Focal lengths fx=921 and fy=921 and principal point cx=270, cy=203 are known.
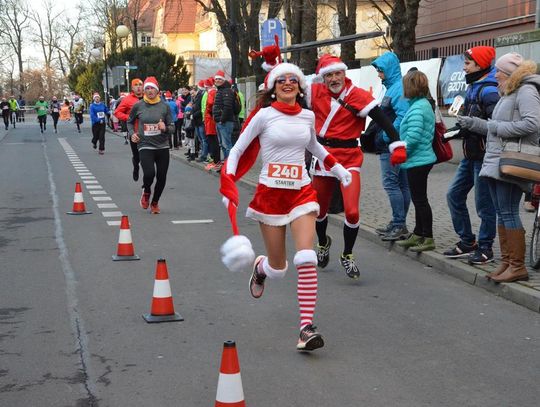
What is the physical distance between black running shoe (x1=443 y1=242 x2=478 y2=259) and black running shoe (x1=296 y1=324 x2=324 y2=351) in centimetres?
349

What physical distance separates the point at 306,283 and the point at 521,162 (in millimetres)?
2524

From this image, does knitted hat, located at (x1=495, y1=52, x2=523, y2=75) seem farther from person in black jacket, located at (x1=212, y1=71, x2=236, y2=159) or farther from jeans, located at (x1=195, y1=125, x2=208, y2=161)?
jeans, located at (x1=195, y1=125, x2=208, y2=161)

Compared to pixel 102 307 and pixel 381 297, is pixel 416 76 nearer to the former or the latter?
pixel 381 297

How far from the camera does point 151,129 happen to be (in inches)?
522

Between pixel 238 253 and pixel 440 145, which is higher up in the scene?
pixel 440 145

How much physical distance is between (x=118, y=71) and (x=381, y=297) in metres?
39.6

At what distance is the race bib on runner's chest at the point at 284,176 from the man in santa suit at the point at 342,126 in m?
1.84

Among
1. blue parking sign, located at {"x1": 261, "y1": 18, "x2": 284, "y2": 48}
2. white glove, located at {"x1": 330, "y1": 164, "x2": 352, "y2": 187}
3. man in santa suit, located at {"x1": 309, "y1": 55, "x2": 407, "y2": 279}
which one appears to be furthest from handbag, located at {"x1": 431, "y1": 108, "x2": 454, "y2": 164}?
blue parking sign, located at {"x1": 261, "y1": 18, "x2": 284, "y2": 48}

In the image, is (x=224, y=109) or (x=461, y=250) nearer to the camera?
(x=461, y=250)

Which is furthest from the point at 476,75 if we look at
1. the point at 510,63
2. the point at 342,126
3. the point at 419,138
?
the point at 342,126

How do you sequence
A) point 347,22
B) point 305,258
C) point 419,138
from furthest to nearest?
point 347,22, point 419,138, point 305,258

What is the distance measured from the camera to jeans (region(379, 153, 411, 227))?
10.2m

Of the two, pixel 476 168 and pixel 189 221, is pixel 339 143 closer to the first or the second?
pixel 476 168

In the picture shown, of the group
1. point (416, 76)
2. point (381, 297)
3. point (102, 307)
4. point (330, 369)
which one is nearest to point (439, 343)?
point (330, 369)
